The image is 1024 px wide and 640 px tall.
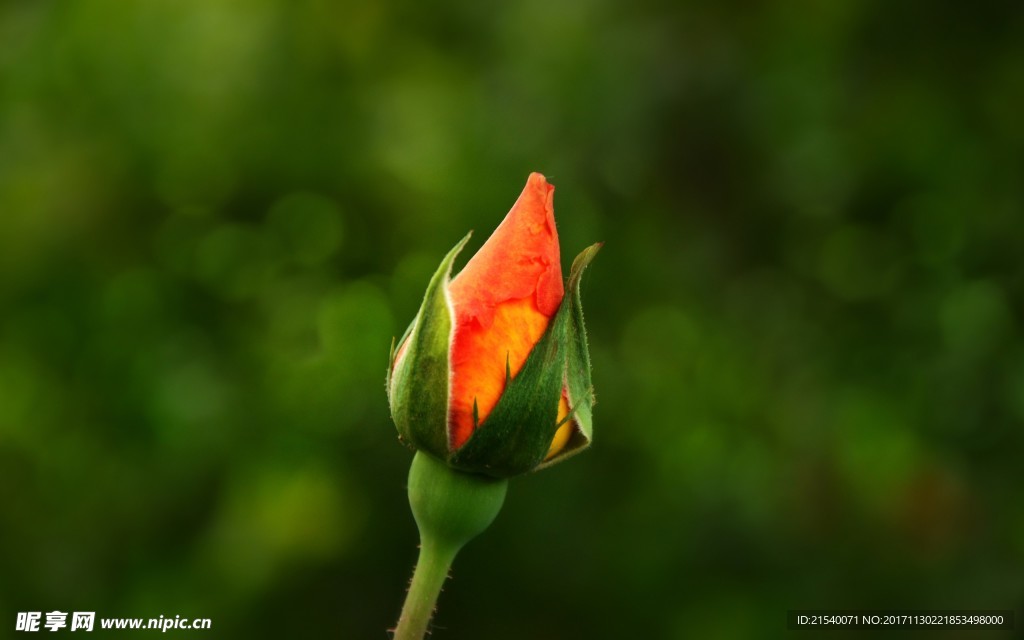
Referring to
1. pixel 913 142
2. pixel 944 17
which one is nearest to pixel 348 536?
pixel 913 142

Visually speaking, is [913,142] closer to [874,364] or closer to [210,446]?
[874,364]

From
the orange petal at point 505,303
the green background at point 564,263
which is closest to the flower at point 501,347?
the orange petal at point 505,303

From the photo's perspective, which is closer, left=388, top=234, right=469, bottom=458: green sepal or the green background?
left=388, top=234, right=469, bottom=458: green sepal

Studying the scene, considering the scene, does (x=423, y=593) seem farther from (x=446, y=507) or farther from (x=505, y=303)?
(x=505, y=303)

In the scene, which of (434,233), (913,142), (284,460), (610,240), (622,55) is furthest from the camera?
(622,55)

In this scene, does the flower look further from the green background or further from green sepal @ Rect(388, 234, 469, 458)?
the green background

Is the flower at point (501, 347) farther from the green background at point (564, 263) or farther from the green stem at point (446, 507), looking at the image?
the green background at point (564, 263)

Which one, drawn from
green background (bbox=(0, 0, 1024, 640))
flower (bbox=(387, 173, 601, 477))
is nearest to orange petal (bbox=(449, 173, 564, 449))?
flower (bbox=(387, 173, 601, 477))
